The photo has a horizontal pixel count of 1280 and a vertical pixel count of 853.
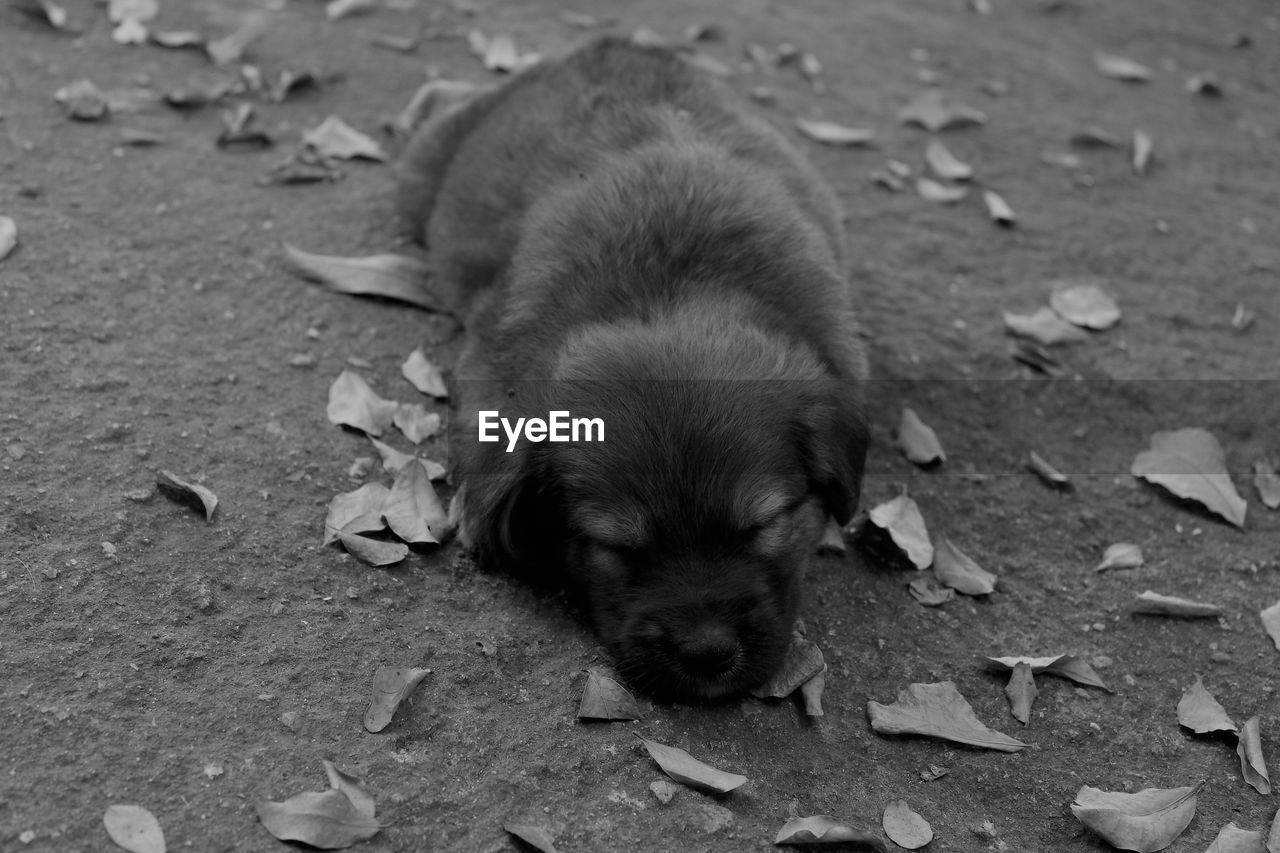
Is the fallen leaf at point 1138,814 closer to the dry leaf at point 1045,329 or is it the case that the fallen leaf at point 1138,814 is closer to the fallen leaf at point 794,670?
the fallen leaf at point 794,670

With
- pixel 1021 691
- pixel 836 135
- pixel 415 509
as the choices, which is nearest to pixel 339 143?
pixel 836 135

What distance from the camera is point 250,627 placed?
3.47 m

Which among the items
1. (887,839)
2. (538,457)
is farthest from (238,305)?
(887,839)

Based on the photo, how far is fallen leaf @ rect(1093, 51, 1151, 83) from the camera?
847 cm

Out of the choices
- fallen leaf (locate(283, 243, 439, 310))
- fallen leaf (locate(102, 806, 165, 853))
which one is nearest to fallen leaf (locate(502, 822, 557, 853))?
fallen leaf (locate(102, 806, 165, 853))

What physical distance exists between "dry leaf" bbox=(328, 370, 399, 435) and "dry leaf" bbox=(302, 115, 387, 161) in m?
2.04

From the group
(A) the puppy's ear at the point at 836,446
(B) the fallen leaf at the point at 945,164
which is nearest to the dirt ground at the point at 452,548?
(B) the fallen leaf at the point at 945,164

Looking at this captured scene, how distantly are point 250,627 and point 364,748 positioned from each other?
0.54 metres

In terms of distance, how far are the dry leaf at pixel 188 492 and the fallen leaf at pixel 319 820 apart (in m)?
1.11

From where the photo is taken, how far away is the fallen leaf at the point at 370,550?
12.4 ft

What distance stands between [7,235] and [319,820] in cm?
300

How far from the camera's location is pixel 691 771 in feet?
10.6

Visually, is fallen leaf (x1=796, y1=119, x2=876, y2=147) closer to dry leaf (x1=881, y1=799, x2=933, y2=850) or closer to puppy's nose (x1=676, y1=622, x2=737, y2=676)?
puppy's nose (x1=676, y1=622, x2=737, y2=676)

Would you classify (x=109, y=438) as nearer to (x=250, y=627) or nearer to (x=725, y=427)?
(x=250, y=627)
